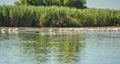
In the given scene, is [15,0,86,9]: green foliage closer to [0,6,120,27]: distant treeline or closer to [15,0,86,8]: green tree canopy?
[15,0,86,8]: green tree canopy

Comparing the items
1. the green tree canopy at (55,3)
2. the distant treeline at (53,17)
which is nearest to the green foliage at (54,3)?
the green tree canopy at (55,3)

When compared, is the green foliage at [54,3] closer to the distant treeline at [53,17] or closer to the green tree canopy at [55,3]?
the green tree canopy at [55,3]

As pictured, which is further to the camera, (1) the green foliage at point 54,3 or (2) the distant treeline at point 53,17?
(1) the green foliage at point 54,3

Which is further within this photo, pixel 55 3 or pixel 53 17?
pixel 55 3

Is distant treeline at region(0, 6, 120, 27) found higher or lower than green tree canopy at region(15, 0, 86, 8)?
lower

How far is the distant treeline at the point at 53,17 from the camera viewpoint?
4631cm

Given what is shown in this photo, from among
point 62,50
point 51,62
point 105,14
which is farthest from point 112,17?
point 51,62

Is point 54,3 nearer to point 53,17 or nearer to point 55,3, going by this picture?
point 55,3

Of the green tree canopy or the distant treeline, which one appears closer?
the distant treeline

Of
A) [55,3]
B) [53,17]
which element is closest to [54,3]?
[55,3]

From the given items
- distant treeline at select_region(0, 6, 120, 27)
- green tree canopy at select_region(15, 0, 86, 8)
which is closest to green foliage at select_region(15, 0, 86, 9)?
green tree canopy at select_region(15, 0, 86, 8)

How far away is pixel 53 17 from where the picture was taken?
47.8 metres

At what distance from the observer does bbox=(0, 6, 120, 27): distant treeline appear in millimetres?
46312

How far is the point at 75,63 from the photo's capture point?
16.9 metres
